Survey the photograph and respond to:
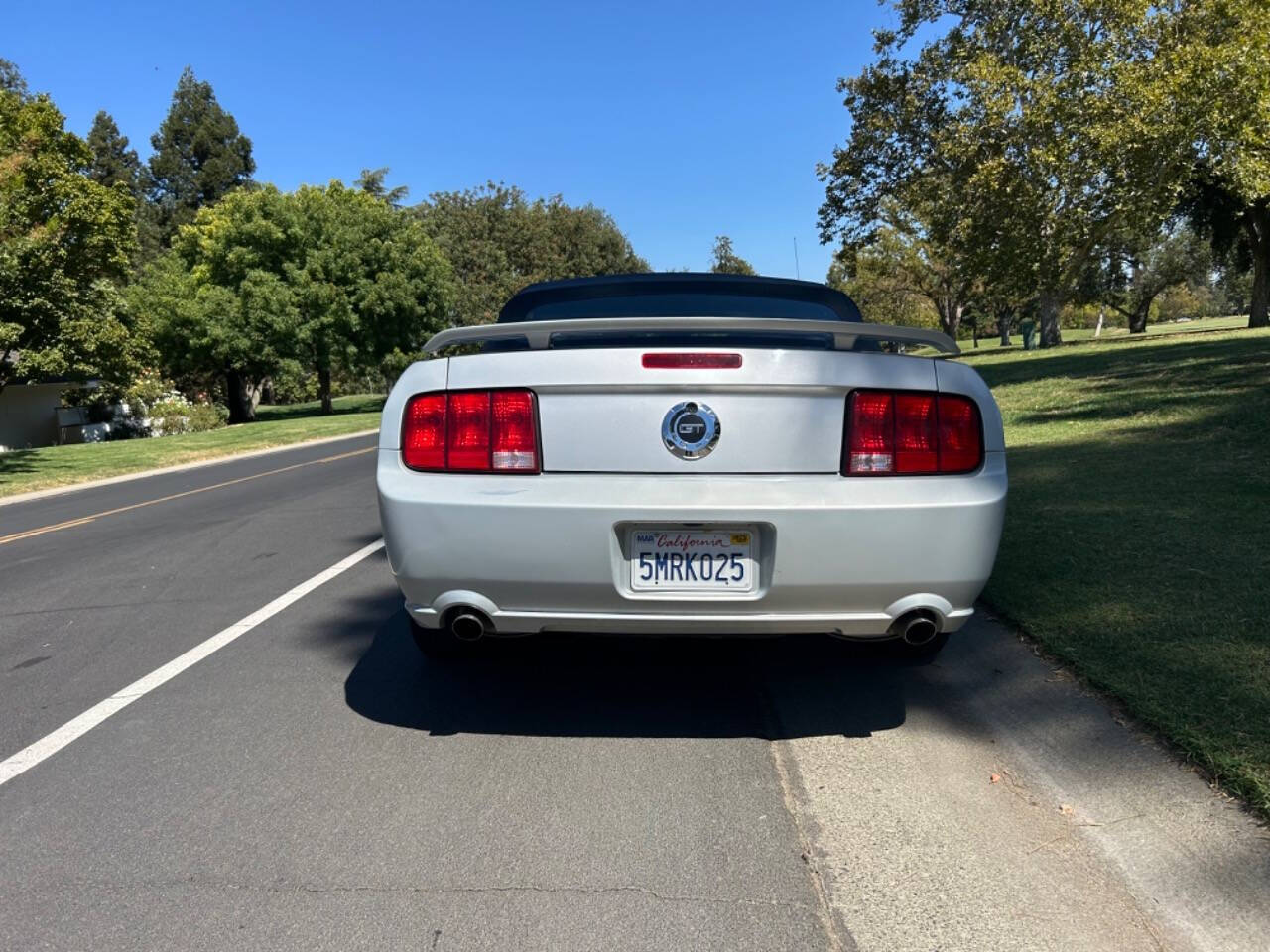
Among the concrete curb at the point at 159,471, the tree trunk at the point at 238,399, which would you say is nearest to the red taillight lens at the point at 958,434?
the concrete curb at the point at 159,471

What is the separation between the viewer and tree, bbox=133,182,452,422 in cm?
3716

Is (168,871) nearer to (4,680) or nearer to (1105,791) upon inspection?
(4,680)

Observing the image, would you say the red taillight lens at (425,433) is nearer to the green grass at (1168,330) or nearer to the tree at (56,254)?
the tree at (56,254)

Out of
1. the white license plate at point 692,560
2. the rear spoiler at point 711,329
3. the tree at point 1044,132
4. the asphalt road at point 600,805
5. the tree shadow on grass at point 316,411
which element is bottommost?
the tree shadow on grass at point 316,411

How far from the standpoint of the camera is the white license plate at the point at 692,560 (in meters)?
3.24

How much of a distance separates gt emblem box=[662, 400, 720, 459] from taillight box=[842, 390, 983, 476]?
467mm

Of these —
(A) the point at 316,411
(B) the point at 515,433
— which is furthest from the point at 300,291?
(B) the point at 515,433

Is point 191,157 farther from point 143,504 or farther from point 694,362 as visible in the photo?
point 694,362

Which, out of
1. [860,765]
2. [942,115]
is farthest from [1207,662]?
[942,115]

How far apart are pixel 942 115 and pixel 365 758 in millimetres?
33244

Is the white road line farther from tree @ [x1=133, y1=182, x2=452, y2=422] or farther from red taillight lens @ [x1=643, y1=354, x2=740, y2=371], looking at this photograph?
tree @ [x1=133, y1=182, x2=452, y2=422]

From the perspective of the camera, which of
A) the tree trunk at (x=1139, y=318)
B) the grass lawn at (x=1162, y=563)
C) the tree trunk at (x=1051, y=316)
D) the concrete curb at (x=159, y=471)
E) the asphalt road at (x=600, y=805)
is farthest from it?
the tree trunk at (x=1139, y=318)

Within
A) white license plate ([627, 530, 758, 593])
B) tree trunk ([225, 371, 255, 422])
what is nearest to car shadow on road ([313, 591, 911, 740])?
white license plate ([627, 530, 758, 593])

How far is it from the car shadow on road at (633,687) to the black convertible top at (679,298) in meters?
1.66
